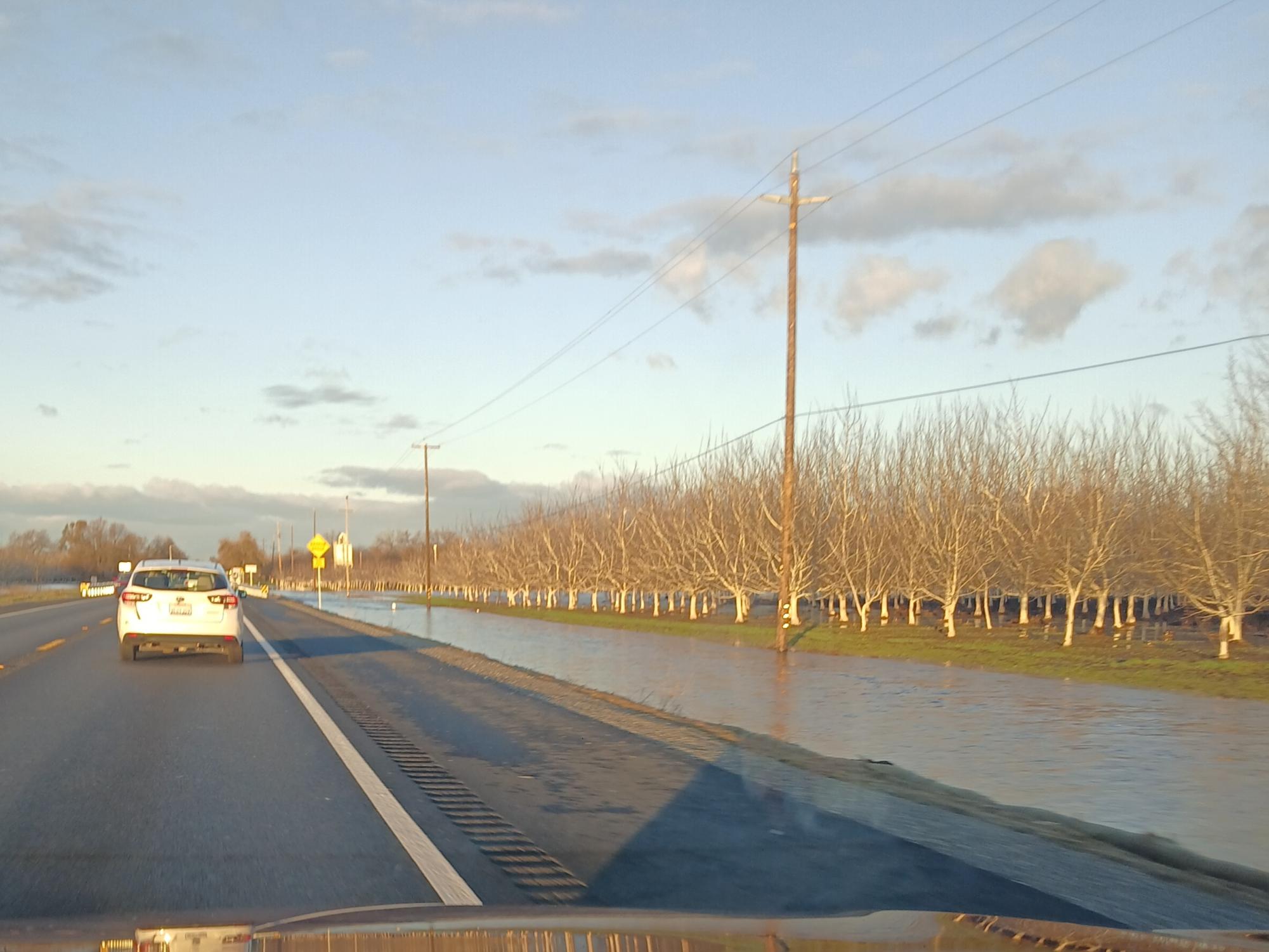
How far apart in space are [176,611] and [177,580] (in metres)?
0.65

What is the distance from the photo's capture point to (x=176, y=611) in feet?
69.5

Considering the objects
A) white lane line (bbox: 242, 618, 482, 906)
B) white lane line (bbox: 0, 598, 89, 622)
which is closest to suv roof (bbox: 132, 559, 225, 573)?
white lane line (bbox: 242, 618, 482, 906)

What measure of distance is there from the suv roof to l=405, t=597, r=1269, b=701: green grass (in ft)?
53.5

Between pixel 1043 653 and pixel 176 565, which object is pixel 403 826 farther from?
pixel 1043 653

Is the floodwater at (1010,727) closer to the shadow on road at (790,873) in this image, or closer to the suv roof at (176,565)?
the shadow on road at (790,873)

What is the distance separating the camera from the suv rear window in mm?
21391

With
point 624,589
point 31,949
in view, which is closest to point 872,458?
point 624,589

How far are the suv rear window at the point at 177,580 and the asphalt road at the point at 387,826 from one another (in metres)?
5.84

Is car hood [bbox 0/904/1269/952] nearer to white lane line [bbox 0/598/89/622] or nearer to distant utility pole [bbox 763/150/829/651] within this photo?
distant utility pole [bbox 763/150/829/651]

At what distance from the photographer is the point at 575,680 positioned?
23156 mm

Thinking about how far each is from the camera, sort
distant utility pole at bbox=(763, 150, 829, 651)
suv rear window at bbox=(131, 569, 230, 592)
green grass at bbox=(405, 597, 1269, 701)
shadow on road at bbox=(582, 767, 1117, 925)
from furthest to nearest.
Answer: distant utility pole at bbox=(763, 150, 829, 651) → green grass at bbox=(405, 597, 1269, 701) → suv rear window at bbox=(131, 569, 230, 592) → shadow on road at bbox=(582, 767, 1117, 925)

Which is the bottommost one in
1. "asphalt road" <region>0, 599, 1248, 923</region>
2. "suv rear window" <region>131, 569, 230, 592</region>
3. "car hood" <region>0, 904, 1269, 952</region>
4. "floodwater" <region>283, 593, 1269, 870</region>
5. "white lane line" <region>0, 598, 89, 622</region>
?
"white lane line" <region>0, 598, 89, 622</region>

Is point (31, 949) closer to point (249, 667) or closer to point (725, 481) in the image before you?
point (249, 667)

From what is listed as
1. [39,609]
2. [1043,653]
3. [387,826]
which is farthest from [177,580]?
[39,609]
